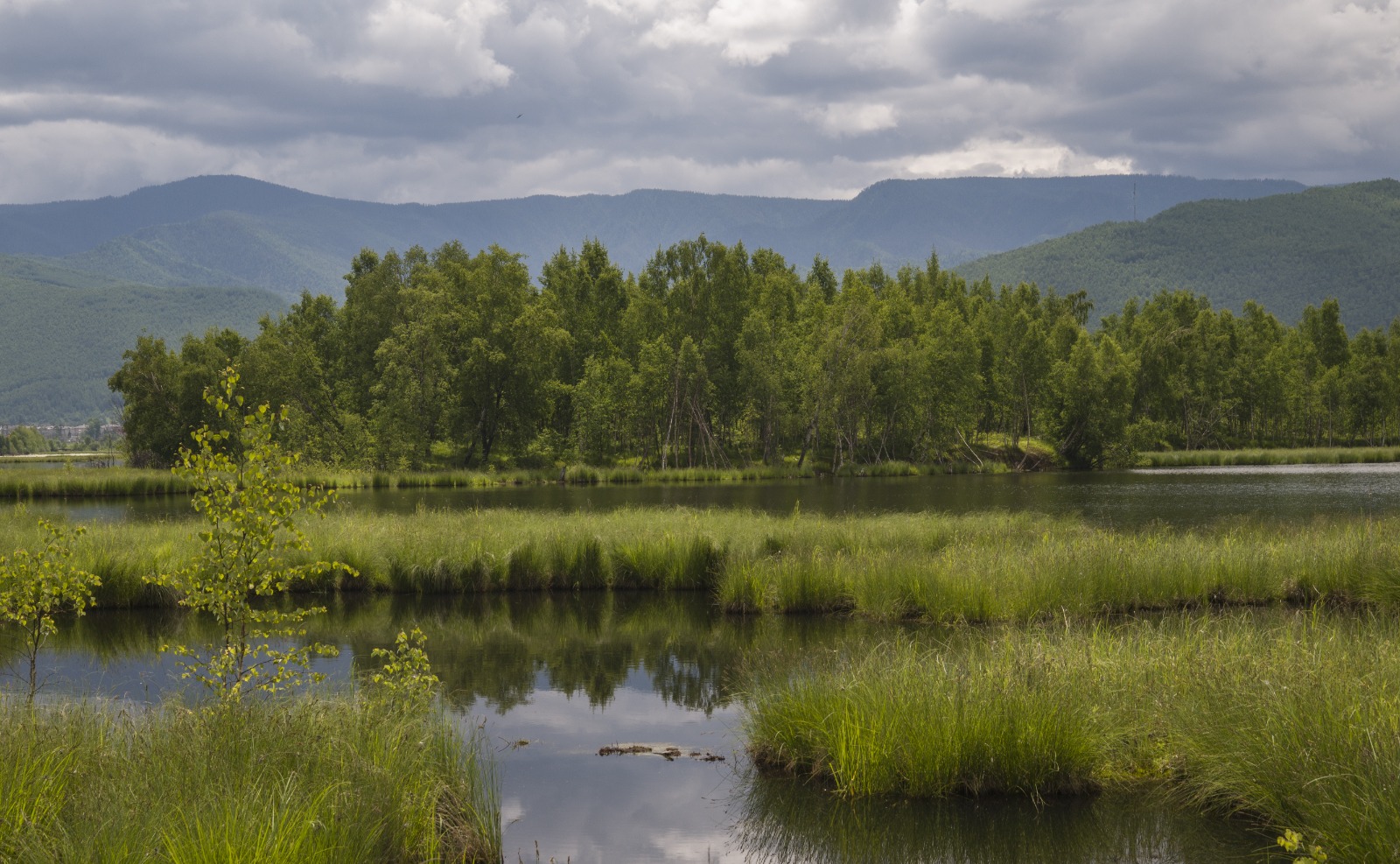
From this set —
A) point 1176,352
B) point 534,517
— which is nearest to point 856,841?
Result: point 534,517

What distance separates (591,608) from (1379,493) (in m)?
42.8

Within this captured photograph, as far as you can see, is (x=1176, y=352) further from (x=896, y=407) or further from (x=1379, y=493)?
(x=1379, y=493)

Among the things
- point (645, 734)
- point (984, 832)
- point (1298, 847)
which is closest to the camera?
point (1298, 847)

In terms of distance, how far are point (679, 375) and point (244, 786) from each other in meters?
75.9

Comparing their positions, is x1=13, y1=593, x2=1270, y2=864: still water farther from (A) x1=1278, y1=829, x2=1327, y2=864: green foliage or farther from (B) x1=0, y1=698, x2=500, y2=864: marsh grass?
(A) x1=1278, y1=829, x2=1327, y2=864: green foliage

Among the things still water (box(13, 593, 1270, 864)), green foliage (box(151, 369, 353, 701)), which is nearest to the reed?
still water (box(13, 593, 1270, 864))

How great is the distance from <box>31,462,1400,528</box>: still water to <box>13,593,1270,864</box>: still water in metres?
14.8

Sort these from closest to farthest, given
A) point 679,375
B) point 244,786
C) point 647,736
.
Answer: point 244,786 < point 647,736 < point 679,375

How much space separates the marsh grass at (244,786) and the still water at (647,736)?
1444 mm

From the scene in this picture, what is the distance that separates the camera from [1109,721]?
1242cm

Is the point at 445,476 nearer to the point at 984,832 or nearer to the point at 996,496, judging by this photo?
the point at 996,496

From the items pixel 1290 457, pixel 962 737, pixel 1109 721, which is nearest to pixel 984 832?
pixel 962 737

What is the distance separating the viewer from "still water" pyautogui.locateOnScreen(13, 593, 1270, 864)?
36.4ft

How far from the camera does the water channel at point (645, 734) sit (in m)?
11.1
